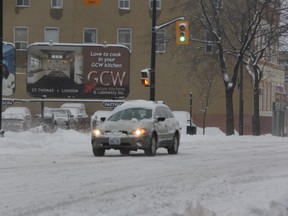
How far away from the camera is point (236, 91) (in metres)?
52.0

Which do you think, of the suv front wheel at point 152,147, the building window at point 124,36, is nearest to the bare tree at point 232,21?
the building window at point 124,36

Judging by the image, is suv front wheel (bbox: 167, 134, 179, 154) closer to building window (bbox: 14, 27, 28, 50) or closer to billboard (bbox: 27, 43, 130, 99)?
billboard (bbox: 27, 43, 130, 99)

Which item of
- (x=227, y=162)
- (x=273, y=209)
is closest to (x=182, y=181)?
(x=273, y=209)

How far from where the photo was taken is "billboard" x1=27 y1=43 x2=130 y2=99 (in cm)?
3228

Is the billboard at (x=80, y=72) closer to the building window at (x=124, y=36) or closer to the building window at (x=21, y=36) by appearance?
the building window at (x=124, y=36)

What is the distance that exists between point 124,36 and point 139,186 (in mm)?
42197

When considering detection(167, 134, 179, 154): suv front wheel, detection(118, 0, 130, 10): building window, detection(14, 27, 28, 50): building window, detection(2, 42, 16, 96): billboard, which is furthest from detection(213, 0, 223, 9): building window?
detection(14, 27, 28, 50): building window

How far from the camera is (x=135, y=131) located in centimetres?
1758

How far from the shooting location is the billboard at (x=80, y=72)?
3228 cm

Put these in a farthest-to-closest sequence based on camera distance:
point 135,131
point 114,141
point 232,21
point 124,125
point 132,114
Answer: point 232,21 < point 132,114 < point 124,125 < point 135,131 < point 114,141

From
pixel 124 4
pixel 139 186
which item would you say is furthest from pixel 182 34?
pixel 124 4

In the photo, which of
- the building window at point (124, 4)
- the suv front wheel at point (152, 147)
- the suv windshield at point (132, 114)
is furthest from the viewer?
the building window at point (124, 4)

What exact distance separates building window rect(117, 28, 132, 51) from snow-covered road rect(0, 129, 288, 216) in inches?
1354

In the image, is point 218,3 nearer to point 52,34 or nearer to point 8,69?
point 8,69
